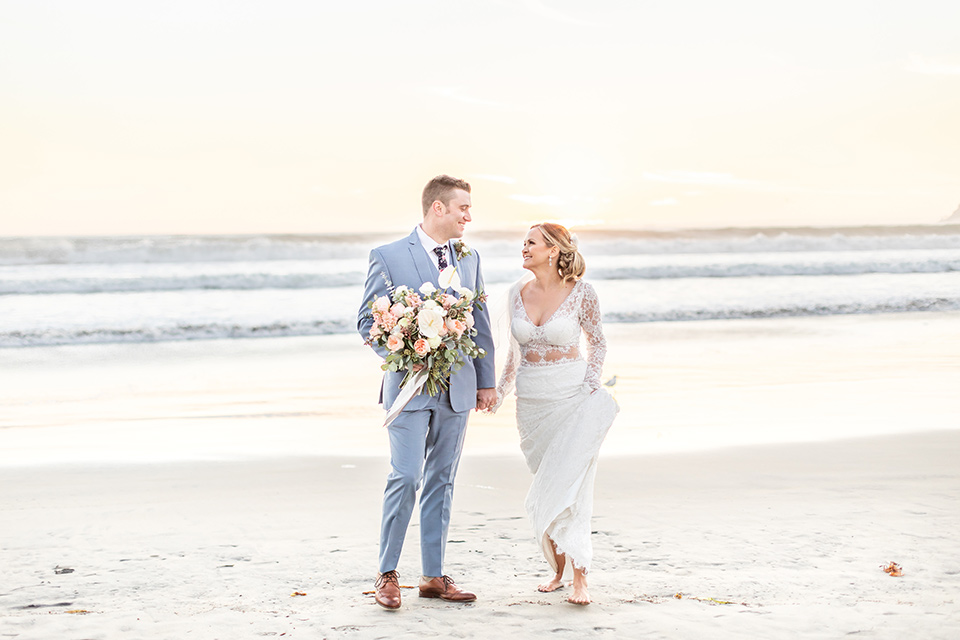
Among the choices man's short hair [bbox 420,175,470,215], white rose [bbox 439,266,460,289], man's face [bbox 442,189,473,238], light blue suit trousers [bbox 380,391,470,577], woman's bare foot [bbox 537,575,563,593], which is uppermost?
man's short hair [bbox 420,175,470,215]

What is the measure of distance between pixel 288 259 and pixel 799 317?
1679 cm

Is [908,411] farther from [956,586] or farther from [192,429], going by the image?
[192,429]

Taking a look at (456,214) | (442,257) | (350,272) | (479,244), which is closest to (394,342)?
(442,257)

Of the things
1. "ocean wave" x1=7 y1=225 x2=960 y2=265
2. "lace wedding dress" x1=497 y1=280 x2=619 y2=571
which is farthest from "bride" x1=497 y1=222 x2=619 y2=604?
"ocean wave" x1=7 y1=225 x2=960 y2=265

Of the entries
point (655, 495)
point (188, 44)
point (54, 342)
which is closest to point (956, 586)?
point (655, 495)

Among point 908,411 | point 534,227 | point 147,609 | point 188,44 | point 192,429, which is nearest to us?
point 147,609

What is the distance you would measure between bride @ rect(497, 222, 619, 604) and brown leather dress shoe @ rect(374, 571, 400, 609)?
72 centimetres

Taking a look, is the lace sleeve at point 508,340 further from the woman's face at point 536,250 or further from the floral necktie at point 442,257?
the floral necktie at point 442,257

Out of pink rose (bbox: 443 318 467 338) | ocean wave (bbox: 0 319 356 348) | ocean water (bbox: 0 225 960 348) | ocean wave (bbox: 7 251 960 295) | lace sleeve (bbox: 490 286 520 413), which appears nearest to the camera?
pink rose (bbox: 443 318 467 338)

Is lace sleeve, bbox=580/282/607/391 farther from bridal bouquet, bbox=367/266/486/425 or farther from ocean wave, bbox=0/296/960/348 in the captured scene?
ocean wave, bbox=0/296/960/348

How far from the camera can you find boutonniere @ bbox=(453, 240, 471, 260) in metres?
4.08

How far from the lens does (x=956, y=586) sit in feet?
13.1

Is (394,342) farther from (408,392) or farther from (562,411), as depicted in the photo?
(562,411)

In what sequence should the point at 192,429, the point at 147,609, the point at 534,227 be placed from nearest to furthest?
1. the point at 147,609
2. the point at 534,227
3. the point at 192,429
